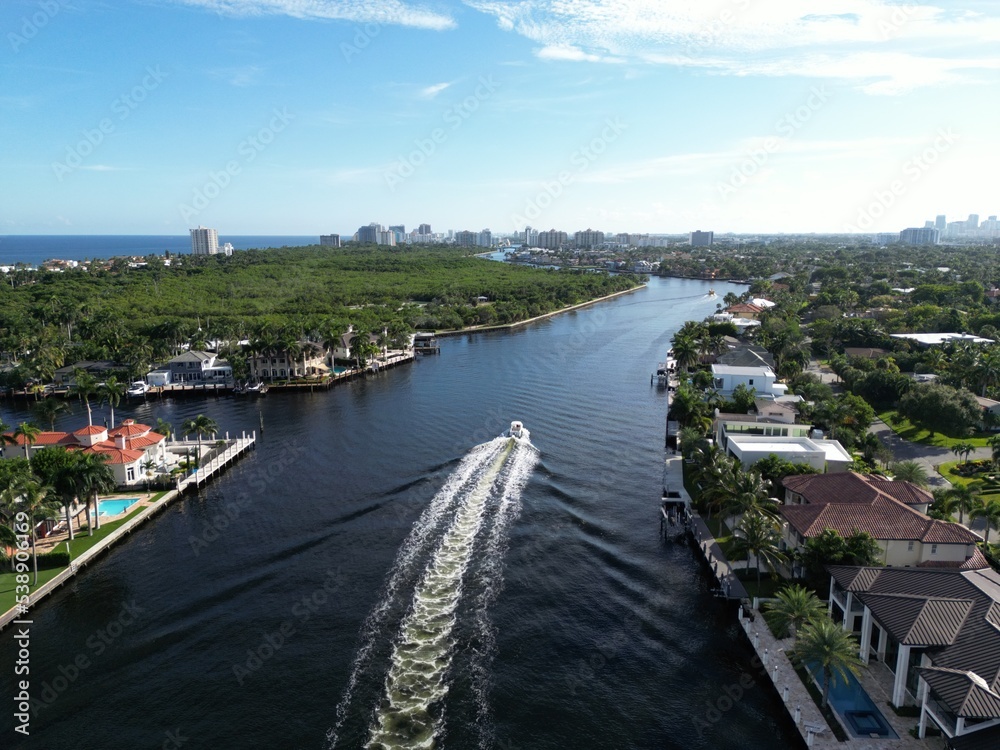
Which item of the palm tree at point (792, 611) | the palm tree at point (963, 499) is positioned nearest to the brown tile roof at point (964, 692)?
the palm tree at point (792, 611)

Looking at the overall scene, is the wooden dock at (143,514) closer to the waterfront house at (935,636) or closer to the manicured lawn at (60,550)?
the manicured lawn at (60,550)

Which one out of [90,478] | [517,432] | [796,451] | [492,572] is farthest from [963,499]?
[90,478]

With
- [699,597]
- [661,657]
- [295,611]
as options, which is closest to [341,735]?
[295,611]

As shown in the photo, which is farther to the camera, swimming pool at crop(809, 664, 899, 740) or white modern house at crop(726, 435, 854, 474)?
white modern house at crop(726, 435, 854, 474)

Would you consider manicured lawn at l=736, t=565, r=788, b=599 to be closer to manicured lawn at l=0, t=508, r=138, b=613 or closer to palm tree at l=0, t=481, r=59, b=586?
palm tree at l=0, t=481, r=59, b=586

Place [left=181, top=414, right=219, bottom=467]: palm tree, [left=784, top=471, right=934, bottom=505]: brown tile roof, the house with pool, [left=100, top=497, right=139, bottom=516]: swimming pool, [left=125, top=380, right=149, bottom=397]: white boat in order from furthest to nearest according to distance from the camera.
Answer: [left=125, top=380, right=149, bottom=397]: white boat, [left=181, top=414, right=219, bottom=467]: palm tree, the house with pool, [left=100, top=497, right=139, bottom=516]: swimming pool, [left=784, top=471, right=934, bottom=505]: brown tile roof

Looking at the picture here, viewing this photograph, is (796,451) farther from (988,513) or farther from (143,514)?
(143,514)

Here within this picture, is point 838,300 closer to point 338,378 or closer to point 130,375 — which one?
point 338,378

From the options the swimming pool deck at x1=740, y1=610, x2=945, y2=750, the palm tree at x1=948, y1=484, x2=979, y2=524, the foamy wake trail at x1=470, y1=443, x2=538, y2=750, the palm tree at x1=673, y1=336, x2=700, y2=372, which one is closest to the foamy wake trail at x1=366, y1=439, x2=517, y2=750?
the foamy wake trail at x1=470, y1=443, x2=538, y2=750
